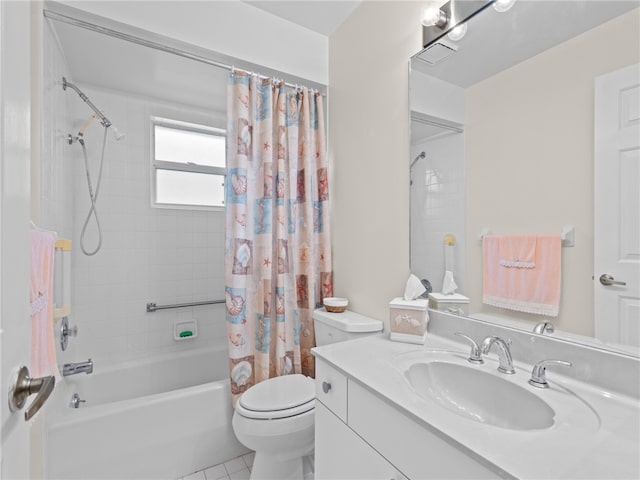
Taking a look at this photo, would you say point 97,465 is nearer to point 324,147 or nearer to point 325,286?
point 325,286

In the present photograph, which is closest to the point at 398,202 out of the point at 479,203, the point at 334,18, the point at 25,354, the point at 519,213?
the point at 479,203

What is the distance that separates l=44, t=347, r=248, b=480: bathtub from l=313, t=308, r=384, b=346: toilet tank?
1.96 ft

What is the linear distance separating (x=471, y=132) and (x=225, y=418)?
5.96 ft

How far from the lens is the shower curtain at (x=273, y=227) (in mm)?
1722

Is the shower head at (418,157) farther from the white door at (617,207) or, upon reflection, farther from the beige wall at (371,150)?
the white door at (617,207)

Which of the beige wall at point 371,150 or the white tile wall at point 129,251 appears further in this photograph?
the white tile wall at point 129,251

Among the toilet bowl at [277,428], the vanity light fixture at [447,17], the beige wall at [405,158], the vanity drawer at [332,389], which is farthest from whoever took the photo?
the toilet bowl at [277,428]

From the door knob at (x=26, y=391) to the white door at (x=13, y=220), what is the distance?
0.04ft

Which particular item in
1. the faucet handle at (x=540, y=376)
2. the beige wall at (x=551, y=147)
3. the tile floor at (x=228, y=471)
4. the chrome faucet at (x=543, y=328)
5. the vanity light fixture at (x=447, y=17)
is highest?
the vanity light fixture at (x=447, y=17)

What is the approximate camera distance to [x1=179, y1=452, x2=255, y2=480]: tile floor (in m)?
1.61

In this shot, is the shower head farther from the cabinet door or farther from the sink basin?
the cabinet door

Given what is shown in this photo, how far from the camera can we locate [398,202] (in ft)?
5.07

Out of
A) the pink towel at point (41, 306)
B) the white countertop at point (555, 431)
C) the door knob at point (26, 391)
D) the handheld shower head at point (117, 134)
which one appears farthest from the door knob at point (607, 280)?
the handheld shower head at point (117, 134)

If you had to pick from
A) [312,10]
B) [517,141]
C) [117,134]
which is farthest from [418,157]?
[117,134]
